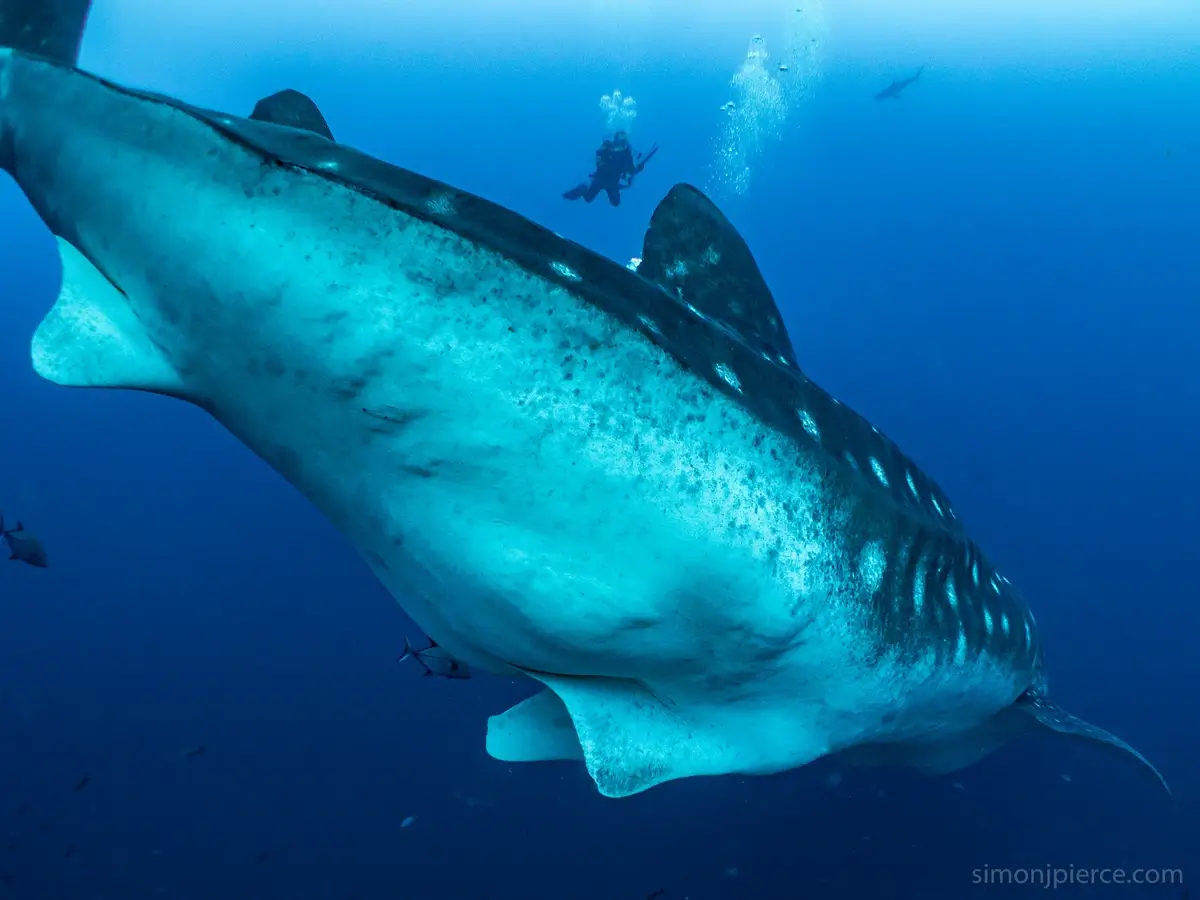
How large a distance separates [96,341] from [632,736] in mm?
1674

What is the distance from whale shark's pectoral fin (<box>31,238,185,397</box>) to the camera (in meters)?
1.53

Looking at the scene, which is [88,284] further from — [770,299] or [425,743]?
[425,743]

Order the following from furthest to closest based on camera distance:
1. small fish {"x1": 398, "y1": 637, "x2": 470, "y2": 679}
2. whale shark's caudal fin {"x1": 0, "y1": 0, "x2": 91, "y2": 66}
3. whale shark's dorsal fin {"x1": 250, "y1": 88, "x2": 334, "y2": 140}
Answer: small fish {"x1": 398, "y1": 637, "x2": 470, "y2": 679} → whale shark's dorsal fin {"x1": 250, "y1": 88, "x2": 334, "y2": 140} → whale shark's caudal fin {"x1": 0, "y1": 0, "x2": 91, "y2": 66}

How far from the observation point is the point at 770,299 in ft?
10.6

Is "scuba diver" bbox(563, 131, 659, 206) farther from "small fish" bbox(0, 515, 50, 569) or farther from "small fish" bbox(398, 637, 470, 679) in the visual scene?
"small fish" bbox(398, 637, 470, 679)

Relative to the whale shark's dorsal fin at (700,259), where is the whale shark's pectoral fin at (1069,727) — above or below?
below

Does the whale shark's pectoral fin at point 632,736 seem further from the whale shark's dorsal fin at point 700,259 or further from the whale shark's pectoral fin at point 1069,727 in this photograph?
the whale shark's pectoral fin at point 1069,727

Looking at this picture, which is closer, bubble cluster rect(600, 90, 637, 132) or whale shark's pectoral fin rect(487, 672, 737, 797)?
whale shark's pectoral fin rect(487, 672, 737, 797)

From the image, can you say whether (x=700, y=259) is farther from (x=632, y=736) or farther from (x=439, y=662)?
(x=439, y=662)

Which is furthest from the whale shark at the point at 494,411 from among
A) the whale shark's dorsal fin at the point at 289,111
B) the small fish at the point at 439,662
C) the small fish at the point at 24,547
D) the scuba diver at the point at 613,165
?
the scuba diver at the point at 613,165

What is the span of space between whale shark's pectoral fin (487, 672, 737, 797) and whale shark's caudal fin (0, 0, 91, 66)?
7.99 ft

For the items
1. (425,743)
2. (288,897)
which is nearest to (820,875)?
(425,743)

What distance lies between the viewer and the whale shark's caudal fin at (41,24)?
2.07 m

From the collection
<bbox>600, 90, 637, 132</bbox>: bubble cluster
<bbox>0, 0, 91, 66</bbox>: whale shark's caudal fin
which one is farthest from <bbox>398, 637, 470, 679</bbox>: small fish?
<bbox>600, 90, 637, 132</bbox>: bubble cluster
